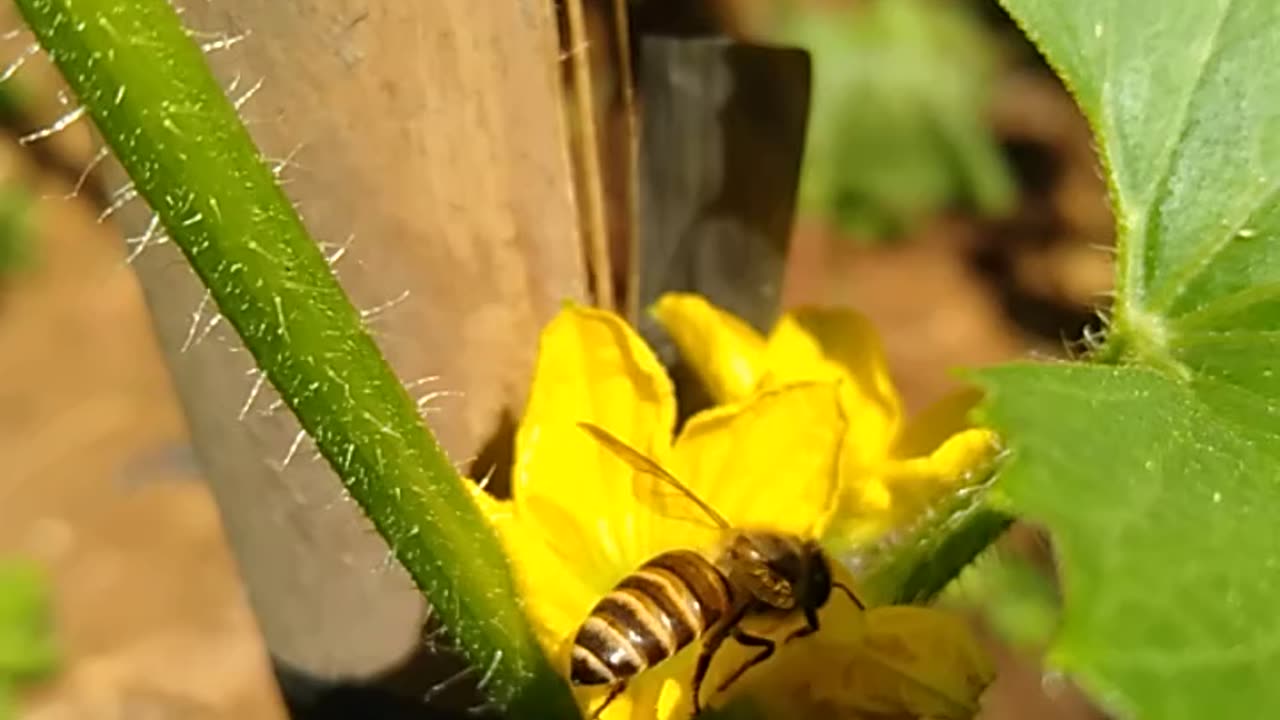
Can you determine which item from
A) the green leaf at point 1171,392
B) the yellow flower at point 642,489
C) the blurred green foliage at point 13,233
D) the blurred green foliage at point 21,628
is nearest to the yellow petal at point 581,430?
the yellow flower at point 642,489

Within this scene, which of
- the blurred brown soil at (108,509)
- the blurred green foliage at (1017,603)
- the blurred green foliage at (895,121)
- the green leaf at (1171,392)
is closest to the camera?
the green leaf at (1171,392)

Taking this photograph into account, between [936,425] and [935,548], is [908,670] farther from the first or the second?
[936,425]

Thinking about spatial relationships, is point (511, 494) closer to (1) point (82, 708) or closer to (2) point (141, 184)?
(2) point (141, 184)

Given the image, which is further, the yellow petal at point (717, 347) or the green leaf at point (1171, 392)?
the yellow petal at point (717, 347)

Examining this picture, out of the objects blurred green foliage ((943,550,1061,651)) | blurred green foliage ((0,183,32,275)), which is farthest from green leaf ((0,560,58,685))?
blurred green foliage ((943,550,1061,651))

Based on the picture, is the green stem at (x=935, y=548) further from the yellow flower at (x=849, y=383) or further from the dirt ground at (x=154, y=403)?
the dirt ground at (x=154, y=403)

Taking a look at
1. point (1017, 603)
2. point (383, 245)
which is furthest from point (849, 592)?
point (1017, 603)

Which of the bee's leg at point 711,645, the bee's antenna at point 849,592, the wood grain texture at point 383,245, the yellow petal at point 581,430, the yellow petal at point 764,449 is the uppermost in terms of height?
the wood grain texture at point 383,245
